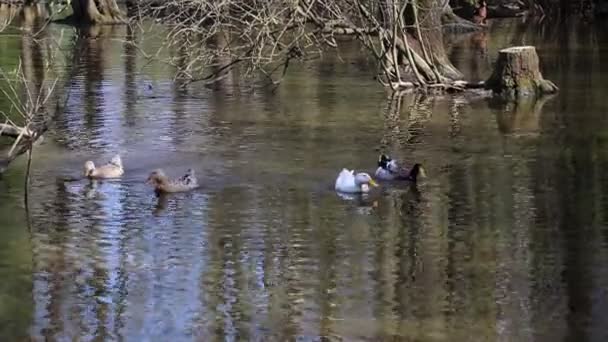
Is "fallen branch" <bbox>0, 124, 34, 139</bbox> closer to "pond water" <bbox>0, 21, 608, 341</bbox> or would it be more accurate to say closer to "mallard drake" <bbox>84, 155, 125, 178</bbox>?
"pond water" <bbox>0, 21, 608, 341</bbox>

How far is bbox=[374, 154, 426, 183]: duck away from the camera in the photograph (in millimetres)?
12094

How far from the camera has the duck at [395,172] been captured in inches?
476

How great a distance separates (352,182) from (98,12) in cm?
3350

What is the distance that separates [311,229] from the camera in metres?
10.1

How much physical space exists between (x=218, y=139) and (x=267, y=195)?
3.72m

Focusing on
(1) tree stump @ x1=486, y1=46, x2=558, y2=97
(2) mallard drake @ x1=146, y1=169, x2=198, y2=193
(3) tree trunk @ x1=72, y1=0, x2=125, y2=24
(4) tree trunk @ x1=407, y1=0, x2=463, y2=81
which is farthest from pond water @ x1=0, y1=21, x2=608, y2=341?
(3) tree trunk @ x1=72, y1=0, x2=125, y2=24

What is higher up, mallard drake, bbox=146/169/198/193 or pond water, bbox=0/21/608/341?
A: mallard drake, bbox=146/169/198/193

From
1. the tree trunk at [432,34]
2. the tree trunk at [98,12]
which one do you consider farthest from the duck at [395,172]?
Result: the tree trunk at [98,12]

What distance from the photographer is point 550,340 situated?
7.13 metres

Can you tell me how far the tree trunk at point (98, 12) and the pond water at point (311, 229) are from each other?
2493 cm

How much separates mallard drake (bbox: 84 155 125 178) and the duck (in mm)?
2818

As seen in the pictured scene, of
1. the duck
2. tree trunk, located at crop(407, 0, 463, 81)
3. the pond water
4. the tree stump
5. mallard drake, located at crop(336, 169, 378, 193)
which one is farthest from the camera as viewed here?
tree trunk, located at crop(407, 0, 463, 81)

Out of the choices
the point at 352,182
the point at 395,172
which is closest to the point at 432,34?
the point at 395,172

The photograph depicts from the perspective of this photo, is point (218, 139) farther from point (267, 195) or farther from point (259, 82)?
point (259, 82)
